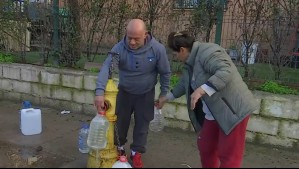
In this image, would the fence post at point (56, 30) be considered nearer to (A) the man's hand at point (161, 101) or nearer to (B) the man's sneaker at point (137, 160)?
(B) the man's sneaker at point (137, 160)

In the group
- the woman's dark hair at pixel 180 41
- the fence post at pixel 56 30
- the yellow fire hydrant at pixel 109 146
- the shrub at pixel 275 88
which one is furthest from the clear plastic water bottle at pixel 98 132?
the fence post at pixel 56 30

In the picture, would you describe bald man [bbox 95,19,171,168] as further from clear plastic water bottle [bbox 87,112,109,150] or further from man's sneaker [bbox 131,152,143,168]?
clear plastic water bottle [bbox 87,112,109,150]

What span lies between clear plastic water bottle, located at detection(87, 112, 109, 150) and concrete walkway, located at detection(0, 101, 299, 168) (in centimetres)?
32

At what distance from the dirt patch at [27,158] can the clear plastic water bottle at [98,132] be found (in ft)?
2.05

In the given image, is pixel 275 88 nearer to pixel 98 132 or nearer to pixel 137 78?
pixel 137 78

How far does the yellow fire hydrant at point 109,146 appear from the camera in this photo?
371 cm

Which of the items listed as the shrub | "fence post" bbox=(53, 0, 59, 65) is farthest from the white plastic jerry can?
the shrub

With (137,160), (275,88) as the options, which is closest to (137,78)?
(137,160)

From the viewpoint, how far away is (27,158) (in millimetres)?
4410

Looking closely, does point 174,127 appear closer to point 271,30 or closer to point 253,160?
point 253,160

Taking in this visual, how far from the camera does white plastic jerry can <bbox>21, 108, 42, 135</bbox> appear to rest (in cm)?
509

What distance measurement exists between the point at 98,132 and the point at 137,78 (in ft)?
2.23

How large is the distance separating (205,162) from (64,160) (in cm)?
170

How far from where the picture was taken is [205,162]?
11.5 ft
